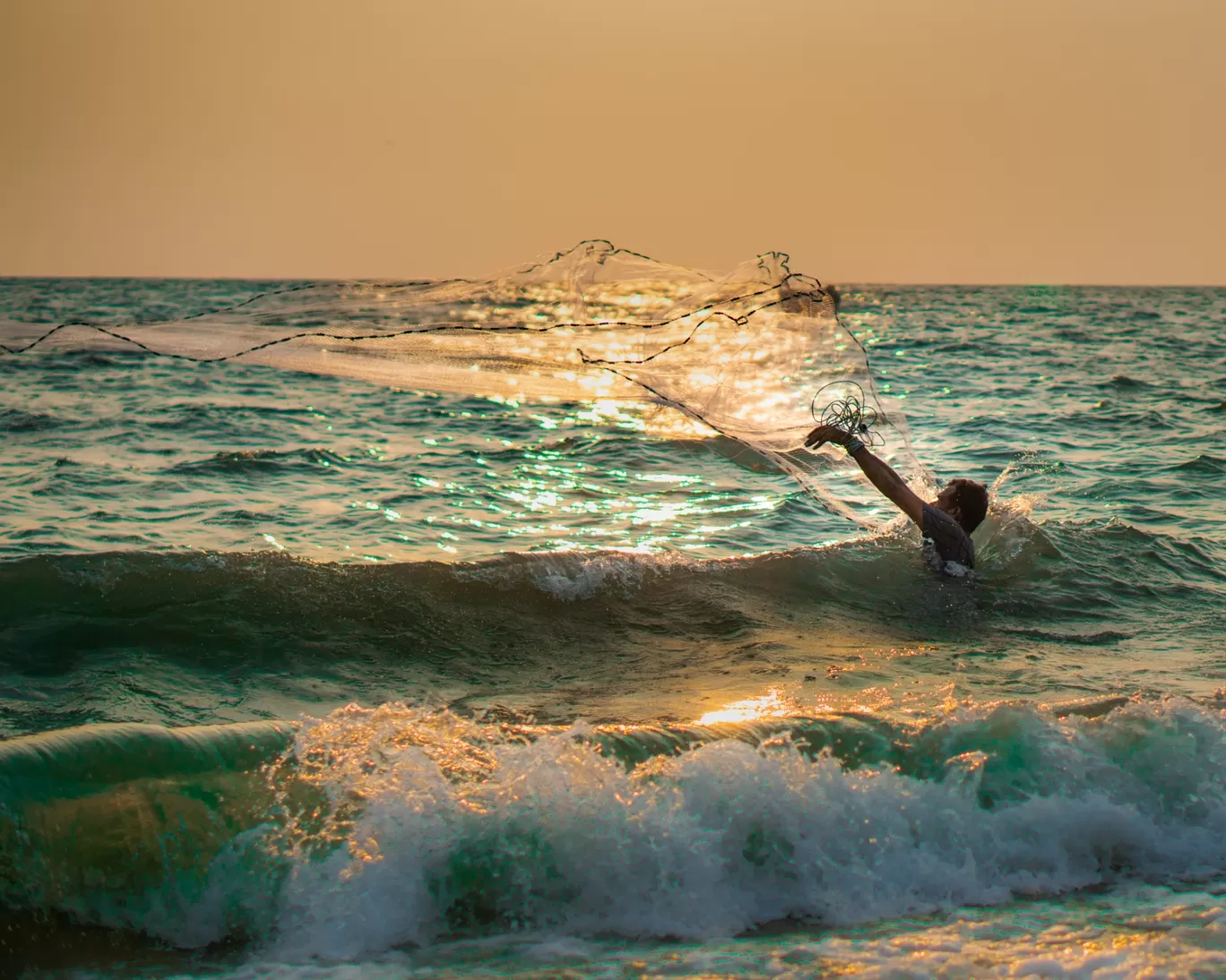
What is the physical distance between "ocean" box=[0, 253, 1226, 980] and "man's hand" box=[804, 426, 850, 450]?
17.7 inches

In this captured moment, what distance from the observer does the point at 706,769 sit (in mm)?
4691

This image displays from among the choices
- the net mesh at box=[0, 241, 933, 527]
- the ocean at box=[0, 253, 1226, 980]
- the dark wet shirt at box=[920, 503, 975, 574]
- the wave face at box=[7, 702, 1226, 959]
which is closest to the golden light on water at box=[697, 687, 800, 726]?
the ocean at box=[0, 253, 1226, 980]

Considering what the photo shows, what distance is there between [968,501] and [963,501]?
3cm

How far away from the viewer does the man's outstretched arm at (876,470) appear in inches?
263

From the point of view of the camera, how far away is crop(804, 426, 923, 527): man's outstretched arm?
6.68 m

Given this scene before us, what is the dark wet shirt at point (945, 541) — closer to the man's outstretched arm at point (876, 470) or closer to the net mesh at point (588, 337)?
the man's outstretched arm at point (876, 470)

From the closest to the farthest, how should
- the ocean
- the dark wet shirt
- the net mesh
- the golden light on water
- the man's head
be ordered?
the ocean
the golden light on water
the net mesh
the dark wet shirt
the man's head

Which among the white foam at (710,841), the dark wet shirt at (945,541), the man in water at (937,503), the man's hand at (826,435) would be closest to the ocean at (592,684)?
the white foam at (710,841)

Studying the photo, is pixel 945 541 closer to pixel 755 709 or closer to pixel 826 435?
pixel 826 435

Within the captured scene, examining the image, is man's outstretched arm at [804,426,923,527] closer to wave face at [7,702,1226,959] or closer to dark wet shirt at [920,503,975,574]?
dark wet shirt at [920,503,975,574]

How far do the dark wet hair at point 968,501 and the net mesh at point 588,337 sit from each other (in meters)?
0.71

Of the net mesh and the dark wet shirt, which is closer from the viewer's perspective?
the net mesh

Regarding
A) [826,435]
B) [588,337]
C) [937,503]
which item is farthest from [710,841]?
[937,503]

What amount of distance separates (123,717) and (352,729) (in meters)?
1.34
